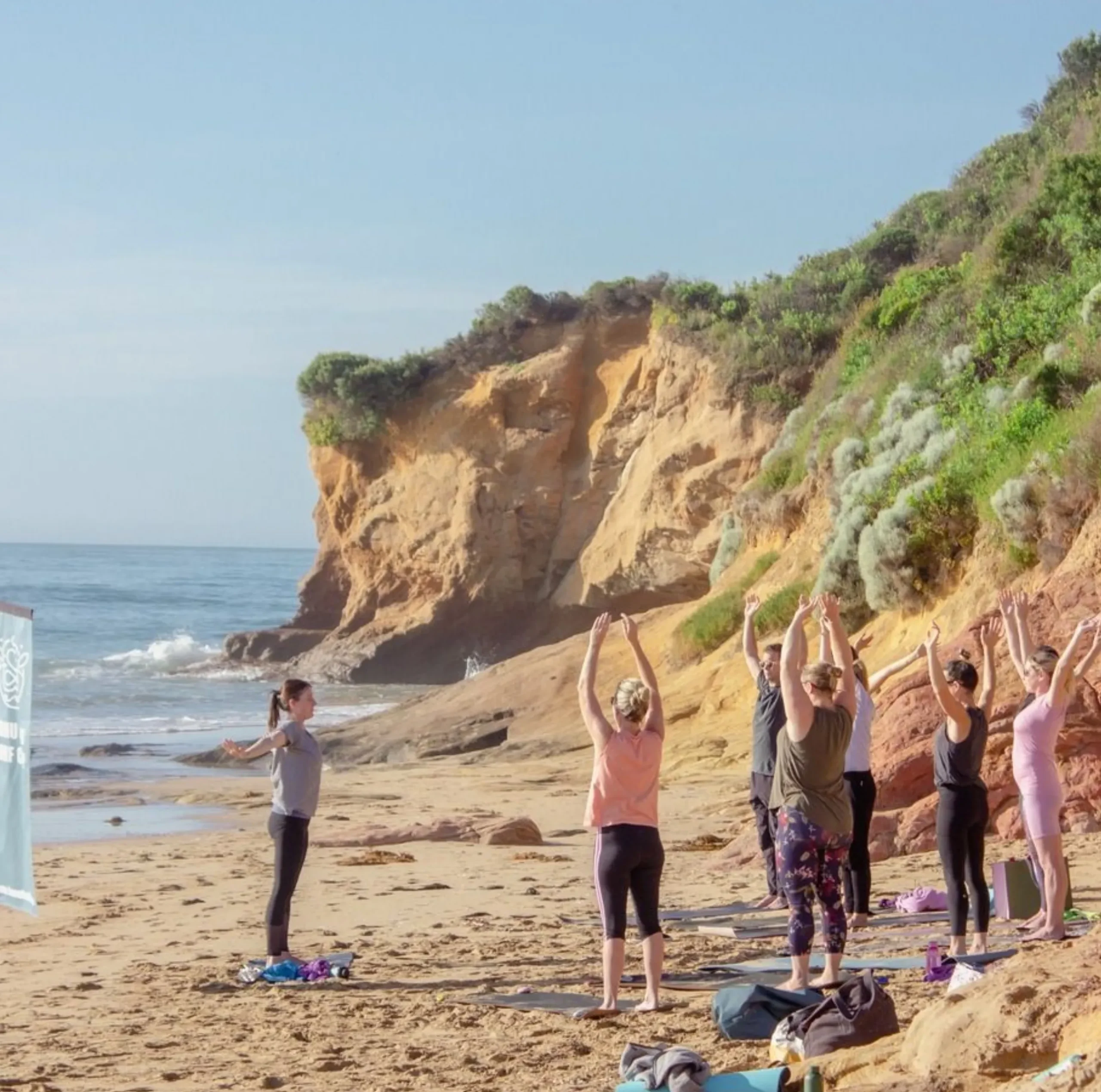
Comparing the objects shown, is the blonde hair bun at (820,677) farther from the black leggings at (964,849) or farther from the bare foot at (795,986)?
the bare foot at (795,986)

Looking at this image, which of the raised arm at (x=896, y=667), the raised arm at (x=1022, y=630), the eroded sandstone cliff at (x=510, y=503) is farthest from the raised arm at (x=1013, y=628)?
the eroded sandstone cliff at (x=510, y=503)

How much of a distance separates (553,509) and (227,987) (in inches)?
1165

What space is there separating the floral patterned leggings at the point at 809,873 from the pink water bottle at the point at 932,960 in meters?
0.49

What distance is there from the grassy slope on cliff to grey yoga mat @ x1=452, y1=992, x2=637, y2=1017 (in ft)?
30.9

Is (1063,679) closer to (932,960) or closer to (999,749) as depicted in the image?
(932,960)

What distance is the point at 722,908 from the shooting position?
10406 mm

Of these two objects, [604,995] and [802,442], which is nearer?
[604,995]

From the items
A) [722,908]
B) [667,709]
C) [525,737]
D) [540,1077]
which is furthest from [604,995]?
[525,737]

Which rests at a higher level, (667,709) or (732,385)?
(732,385)

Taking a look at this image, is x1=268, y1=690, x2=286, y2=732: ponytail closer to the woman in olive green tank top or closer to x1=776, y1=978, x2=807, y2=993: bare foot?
the woman in olive green tank top

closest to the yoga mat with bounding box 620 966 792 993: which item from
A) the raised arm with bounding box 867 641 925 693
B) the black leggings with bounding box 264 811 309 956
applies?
the black leggings with bounding box 264 811 309 956

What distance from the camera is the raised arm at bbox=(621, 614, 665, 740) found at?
755cm

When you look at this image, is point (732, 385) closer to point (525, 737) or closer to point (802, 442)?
point (802, 442)

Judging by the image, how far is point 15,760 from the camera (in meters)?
6.60
